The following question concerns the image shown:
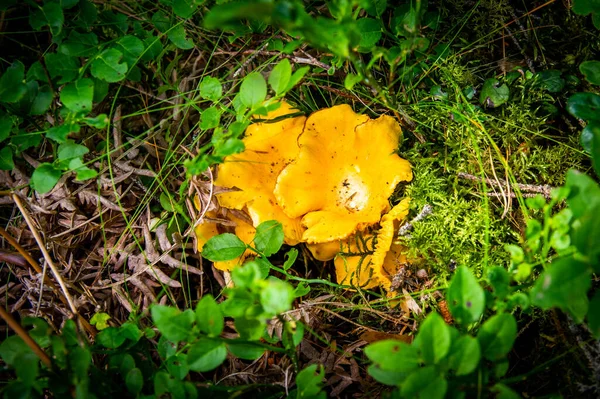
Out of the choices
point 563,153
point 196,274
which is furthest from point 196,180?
point 563,153

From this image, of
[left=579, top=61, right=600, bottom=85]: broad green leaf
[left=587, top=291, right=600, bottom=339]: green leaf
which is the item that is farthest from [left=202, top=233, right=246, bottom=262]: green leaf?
[left=579, top=61, right=600, bottom=85]: broad green leaf

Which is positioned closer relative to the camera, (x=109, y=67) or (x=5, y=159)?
(x=109, y=67)

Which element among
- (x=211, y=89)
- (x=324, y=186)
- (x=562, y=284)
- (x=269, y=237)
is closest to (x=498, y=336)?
(x=562, y=284)

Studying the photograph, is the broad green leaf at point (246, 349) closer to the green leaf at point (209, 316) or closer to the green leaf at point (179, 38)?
the green leaf at point (209, 316)

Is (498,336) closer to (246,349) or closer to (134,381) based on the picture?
(246,349)

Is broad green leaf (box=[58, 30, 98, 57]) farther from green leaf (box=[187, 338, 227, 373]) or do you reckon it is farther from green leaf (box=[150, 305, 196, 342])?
green leaf (box=[187, 338, 227, 373])

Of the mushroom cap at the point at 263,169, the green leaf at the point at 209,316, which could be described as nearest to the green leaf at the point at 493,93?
the mushroom cap at the point at 263,169
